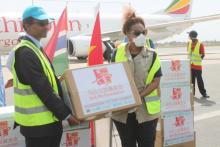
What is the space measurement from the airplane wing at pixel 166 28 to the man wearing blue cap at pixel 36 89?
889 inches

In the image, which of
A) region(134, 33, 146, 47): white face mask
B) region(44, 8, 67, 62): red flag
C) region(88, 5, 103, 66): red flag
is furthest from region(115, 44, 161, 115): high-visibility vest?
region(44, 8, 67, 62): red flag

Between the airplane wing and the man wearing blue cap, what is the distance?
22578mm

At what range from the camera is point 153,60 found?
145 inches

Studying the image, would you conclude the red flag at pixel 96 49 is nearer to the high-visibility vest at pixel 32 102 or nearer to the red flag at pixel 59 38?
the red flag at pixel 59 38

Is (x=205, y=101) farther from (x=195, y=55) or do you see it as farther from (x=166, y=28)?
(x=166, y=28)

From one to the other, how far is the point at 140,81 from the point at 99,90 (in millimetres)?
530

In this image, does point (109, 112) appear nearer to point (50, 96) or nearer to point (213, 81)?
point (50, 96)

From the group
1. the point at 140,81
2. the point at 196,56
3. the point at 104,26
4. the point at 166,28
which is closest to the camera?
the point at 140,81

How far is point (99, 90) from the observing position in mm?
3299

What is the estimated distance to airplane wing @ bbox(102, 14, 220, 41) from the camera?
86.1 feet

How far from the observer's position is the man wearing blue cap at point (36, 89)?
9.64 feet

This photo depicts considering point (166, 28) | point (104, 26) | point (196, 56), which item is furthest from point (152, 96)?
point (166, 28)

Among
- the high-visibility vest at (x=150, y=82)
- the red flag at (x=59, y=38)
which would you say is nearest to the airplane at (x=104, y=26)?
the red flag at (x=59, y=38)

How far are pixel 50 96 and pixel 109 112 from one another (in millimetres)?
601
